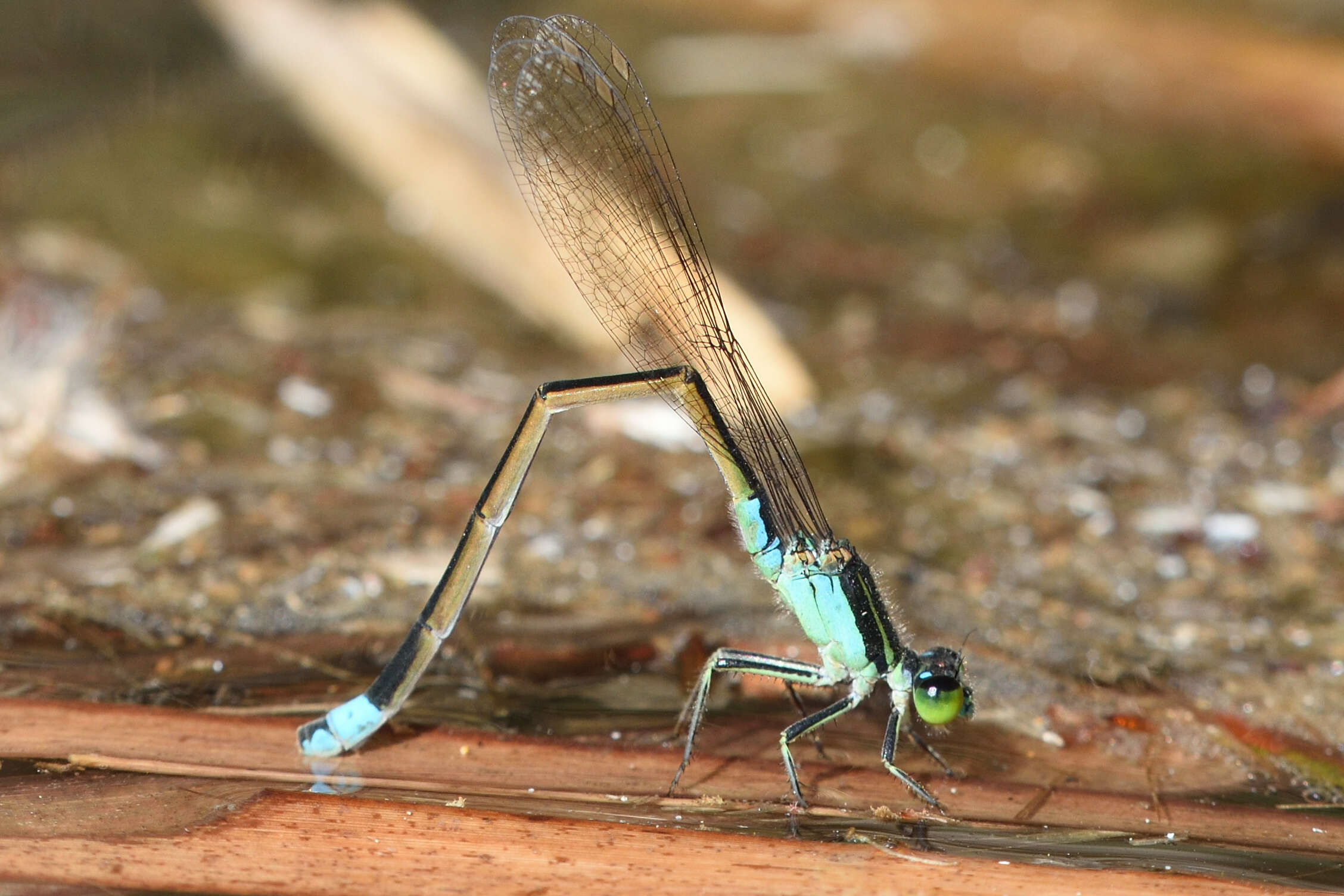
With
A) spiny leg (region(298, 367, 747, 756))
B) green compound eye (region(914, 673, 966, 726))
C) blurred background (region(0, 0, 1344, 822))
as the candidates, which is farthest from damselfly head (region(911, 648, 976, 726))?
spiny leg (region(298, 367, 747, 756))

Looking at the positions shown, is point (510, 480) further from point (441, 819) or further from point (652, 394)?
point (441, 819)

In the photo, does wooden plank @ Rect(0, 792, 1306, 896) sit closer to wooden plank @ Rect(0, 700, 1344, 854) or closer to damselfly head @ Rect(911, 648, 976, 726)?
wooden plank @ Rect(0, 700, 1344, 854)

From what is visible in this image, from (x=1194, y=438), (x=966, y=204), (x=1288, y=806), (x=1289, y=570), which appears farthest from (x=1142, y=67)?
(x=1288, y=806)

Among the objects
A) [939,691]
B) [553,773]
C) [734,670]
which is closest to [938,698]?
[939,691]

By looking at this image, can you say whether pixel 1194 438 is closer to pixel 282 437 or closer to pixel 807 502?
pixel 807 502

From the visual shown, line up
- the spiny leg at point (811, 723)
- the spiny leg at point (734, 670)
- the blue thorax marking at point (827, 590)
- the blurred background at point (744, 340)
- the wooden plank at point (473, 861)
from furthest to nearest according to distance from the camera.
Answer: the blurred background at point (744, 340) < the blue thorax marking at point (827, 590) < the spiny leg at point (734, 670) < the spiny leg at point (811, 723) < the wooden plank at point (473, 861)

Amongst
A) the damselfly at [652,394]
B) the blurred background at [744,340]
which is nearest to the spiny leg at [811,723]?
the damselfly at [652,394]

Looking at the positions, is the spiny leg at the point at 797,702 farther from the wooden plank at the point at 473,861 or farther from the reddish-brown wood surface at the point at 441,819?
the wooden plank at the point at 473,861
